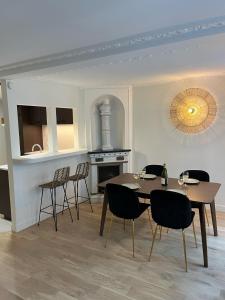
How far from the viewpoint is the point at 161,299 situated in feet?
7.33

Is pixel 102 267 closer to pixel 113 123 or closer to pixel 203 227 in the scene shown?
pixel 203 227

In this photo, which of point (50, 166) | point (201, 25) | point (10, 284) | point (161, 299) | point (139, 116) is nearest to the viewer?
point (201, 25)

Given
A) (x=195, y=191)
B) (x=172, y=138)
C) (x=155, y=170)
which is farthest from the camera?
(x=172, y=138)

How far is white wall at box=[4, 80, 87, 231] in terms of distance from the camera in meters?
3.60

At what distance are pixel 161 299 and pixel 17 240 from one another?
2.15m

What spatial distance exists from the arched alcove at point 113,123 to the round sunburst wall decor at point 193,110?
1.09 metres

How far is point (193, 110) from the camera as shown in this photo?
432 cm

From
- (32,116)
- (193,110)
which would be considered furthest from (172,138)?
(32,116)

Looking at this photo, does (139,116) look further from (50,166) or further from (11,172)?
(11,172)

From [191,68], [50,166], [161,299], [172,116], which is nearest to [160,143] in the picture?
[172,116]

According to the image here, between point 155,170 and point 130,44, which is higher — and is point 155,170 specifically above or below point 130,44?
below

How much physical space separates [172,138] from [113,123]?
4.34ft

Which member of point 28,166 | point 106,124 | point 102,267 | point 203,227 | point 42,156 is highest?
point 106,124

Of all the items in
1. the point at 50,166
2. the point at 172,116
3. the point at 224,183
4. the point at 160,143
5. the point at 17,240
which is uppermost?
the point at 172,116
